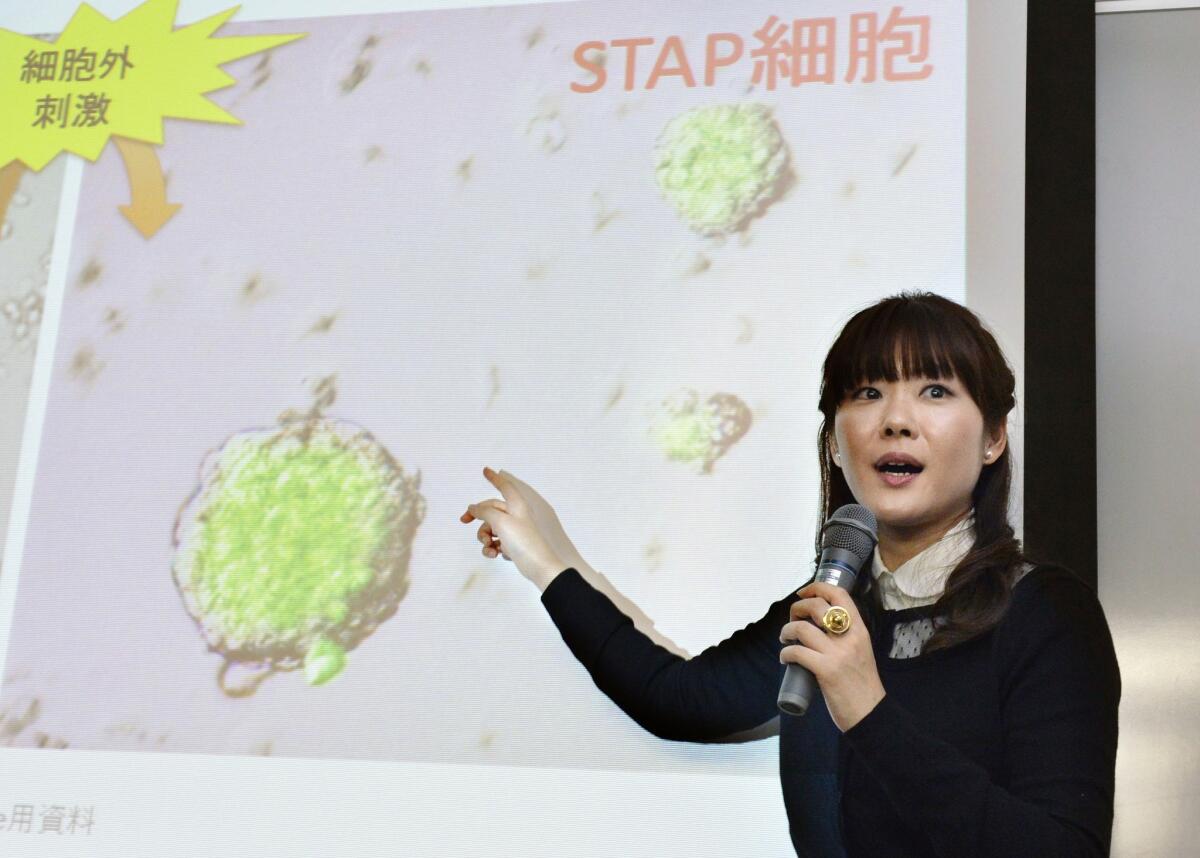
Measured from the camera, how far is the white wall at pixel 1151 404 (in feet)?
4.95

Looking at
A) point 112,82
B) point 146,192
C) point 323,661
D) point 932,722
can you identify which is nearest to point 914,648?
point 932,722

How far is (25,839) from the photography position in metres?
1.54

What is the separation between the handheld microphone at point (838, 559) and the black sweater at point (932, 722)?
0.07 metres

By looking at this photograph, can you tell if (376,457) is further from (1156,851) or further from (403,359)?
(1156,851)

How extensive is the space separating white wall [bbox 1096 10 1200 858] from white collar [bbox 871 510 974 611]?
1.35ft

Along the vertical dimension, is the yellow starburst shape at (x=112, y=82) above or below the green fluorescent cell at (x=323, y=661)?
above

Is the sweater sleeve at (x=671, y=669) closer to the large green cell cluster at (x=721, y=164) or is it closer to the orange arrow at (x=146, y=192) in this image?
the large green cell cluster at (x=721, y=164)

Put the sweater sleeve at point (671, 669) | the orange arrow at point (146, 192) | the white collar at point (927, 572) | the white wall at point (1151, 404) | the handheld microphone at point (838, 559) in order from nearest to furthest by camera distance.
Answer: the handheld microphone at point (838, 559) → the white collar at point (927, 572) → the sweater sleeve at point (671, 669) → the white wall at point (1151, 404) → the orange arrow at point (146, 192)

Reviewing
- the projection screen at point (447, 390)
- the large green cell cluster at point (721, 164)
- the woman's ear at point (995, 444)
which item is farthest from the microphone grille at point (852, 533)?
the large green cell cluster at point (721, 164)

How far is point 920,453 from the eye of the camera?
49.6 inches

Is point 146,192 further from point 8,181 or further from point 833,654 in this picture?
point 833,654

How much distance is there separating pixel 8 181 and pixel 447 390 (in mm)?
728

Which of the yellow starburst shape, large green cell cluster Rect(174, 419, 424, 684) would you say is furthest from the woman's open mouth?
the yellow starburst shape

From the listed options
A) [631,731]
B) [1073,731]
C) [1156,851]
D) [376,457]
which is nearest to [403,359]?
[376,457]
